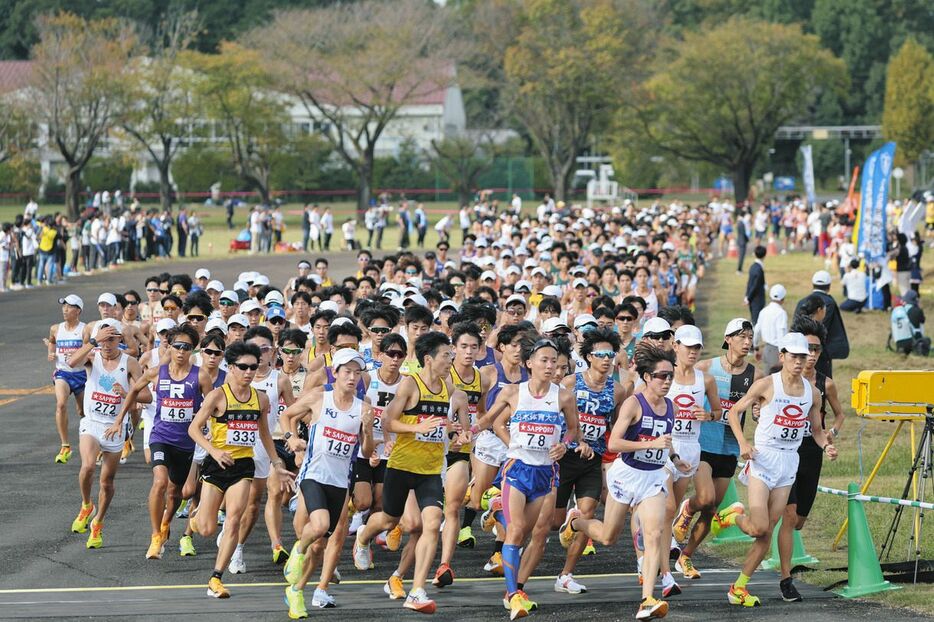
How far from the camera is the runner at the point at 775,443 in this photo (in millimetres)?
10539

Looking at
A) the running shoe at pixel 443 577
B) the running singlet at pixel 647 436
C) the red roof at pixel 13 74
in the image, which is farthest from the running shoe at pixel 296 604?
the red roof at pixel 13 74

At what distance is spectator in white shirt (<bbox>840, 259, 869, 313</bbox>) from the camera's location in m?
33.6

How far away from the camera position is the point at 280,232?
54.0m

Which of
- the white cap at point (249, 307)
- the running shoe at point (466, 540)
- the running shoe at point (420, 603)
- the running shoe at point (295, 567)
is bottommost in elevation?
the running shoe at point (466, 540)

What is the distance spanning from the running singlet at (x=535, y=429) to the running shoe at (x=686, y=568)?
1738mm

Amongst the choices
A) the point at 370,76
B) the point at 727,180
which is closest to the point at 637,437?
the point at 370,76

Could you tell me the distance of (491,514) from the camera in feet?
40.4

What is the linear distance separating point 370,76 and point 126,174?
19771 millimetres

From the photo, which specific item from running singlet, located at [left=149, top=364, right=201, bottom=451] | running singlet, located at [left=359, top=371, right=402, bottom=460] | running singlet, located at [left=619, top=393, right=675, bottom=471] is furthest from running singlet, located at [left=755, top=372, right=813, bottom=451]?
running singlet, located at [left=149, top=364, right=201, bottom=451]

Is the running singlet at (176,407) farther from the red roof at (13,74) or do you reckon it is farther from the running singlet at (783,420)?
the red roof at (13,74)

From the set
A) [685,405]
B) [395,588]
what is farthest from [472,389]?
[395,588]

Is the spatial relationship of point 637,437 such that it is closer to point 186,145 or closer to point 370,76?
point 370,76

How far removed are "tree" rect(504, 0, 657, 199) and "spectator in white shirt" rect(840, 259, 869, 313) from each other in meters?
36.7

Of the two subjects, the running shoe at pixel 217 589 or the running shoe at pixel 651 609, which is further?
the running shoe at pixel 217 589
